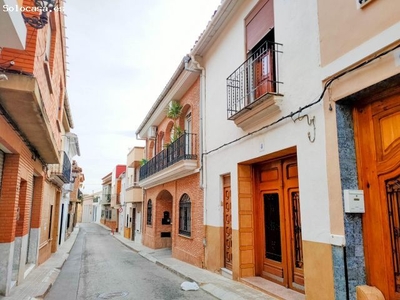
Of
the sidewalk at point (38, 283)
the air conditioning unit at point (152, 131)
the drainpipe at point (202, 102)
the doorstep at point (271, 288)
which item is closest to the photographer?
the doorstep at point (271, 288)

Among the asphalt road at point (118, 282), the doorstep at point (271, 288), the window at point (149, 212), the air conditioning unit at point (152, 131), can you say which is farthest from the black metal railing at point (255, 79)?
the window at point (149, 212)

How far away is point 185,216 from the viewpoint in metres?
11.9

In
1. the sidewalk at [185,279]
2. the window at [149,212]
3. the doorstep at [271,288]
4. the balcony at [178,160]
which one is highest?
the balcony at [178,160]

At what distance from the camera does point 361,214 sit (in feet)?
14.5

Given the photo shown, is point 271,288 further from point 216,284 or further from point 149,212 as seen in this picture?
point 149,212

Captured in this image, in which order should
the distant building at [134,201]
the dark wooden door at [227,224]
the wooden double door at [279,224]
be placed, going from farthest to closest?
the distant building at [134,201] → the dark wooden door at [227,224] → the wooden double door at [279,224]

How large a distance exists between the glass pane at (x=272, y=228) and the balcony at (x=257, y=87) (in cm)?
184

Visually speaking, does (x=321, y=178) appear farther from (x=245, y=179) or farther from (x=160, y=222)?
(x=160, y=222)

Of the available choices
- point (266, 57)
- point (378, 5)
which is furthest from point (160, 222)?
point (378, 5)

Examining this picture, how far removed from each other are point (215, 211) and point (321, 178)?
4592 millimetres

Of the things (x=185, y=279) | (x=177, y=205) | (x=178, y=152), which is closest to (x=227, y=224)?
(x=185, y=279)

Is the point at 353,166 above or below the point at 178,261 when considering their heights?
above

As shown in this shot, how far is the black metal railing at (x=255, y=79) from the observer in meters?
6.44

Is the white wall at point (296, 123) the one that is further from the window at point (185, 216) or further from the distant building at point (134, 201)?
the distant building at point (134, 201)
